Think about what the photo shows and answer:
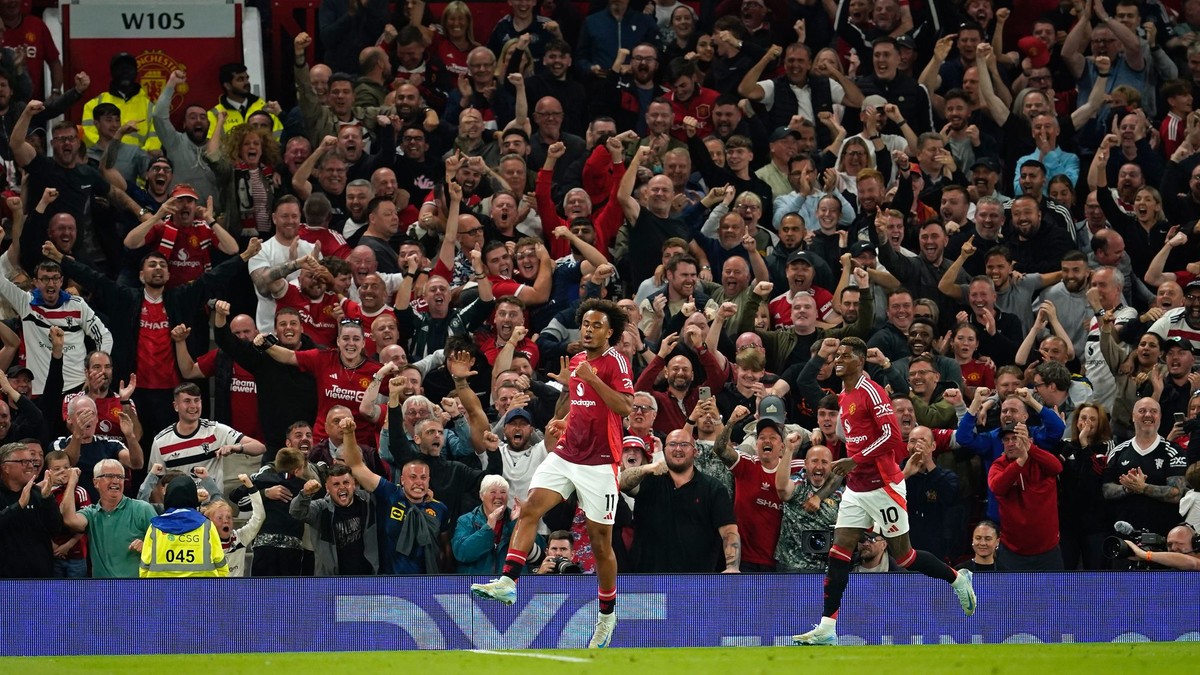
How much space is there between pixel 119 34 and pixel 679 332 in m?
8.48

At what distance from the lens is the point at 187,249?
1809 cm

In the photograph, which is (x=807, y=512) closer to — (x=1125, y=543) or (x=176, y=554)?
(x=1125, y=543)

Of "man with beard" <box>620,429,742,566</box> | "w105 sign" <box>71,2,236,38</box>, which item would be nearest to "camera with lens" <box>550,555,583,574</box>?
"man with beard" <box>620,429,742,566</box>

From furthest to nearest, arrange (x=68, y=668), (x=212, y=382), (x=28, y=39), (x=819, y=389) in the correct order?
(x=28, y=39), (x=212, y=382), (x=819, y=389), (x=68, y=668)

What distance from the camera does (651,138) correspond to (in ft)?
63.6

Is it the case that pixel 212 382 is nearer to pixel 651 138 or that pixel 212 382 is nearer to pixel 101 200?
pixel 101 200

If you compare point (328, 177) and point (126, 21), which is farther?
point (126, 21)

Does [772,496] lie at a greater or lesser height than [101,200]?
lesser

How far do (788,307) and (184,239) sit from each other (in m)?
5.84

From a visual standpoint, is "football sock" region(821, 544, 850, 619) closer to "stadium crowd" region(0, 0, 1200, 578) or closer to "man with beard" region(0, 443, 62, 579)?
"stadium crowd" region(0, 0, 1200, 578)

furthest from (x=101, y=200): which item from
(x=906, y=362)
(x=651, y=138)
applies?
(x=906, y=362)

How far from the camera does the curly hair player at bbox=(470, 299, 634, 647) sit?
12703mm

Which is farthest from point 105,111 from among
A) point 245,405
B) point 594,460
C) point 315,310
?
point 594,460

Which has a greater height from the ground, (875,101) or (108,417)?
(875,101)
